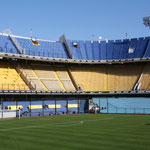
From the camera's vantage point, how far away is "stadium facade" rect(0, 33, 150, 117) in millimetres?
50469

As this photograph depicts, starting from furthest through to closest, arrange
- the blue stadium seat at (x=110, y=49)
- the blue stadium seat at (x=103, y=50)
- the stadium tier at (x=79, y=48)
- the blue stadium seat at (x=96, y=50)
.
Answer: the blue stadium seat at (x=96, y=50)
the blue stadium seat at (x=103, y=50)
the blue stadium seat at (x=110, y=49)
the stadium tier at (x=79, y=48)

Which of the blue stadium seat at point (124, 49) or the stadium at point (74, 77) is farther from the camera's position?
the blue stadium seat at point (124, 49)

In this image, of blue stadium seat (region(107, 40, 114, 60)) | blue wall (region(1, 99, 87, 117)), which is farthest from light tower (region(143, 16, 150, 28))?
blue wall (region(1, 99, 87, 117))

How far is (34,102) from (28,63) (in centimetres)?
999

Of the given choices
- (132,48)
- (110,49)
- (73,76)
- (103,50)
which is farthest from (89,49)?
(132,48)

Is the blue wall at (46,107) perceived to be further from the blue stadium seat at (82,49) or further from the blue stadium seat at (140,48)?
the blue stadium seat at (140,48)

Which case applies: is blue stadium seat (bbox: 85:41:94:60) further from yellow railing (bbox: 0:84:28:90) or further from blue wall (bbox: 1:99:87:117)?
yellow railing (bbox: 0:84:28:90)

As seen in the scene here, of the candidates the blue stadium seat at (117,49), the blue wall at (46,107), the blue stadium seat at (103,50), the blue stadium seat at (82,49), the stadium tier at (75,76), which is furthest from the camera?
the blue stadium seat at (82,49)

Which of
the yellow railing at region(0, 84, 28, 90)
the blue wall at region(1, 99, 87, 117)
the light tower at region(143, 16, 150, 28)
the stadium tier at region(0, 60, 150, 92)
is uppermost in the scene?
the light tower at region(143, 16, 150, 28)

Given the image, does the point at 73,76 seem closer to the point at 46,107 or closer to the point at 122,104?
the point at 46,107

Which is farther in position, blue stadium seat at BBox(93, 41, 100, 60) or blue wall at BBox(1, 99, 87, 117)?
blue stadium seat at BBox(93, 41, 100, 60)

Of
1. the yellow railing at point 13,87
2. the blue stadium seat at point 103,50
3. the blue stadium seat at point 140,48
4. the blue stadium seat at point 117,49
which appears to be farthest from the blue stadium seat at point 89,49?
the yellow railing at point 13,87

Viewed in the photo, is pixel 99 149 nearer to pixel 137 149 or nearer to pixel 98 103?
pixel 137 149

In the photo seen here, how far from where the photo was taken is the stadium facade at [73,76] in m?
50.5
